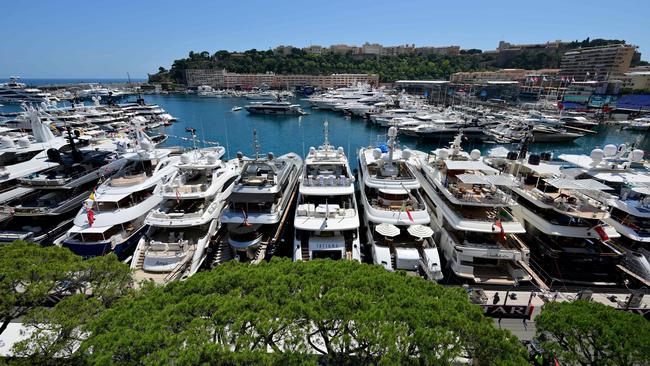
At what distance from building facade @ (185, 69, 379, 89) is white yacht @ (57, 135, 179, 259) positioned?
164 m

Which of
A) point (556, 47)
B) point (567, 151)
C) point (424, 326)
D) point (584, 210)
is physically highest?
point (556, 47)

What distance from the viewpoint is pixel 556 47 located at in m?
195

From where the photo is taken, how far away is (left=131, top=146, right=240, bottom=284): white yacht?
1767 centimetres

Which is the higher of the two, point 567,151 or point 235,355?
point 235,355

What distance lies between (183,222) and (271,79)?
586 feet

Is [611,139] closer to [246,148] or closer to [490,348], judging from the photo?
[246,148]

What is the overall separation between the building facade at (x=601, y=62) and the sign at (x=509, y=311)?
492 ft

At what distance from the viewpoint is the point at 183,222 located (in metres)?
19.2

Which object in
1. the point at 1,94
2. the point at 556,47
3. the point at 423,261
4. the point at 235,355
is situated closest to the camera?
the point at 235,355

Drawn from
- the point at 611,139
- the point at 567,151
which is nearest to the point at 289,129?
the point at 567,151

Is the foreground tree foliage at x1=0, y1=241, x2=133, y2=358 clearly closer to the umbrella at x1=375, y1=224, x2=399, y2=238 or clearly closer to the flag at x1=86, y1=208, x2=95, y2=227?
the flag at x1=86, y1=208, x2=95, y2=227

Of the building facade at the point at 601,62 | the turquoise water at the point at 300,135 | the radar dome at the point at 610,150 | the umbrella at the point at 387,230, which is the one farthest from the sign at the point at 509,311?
the building facade at the point at 601,62

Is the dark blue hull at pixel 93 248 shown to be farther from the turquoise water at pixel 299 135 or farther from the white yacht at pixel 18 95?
the white yacht at pixel 18 95

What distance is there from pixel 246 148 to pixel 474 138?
48791 millimetres
